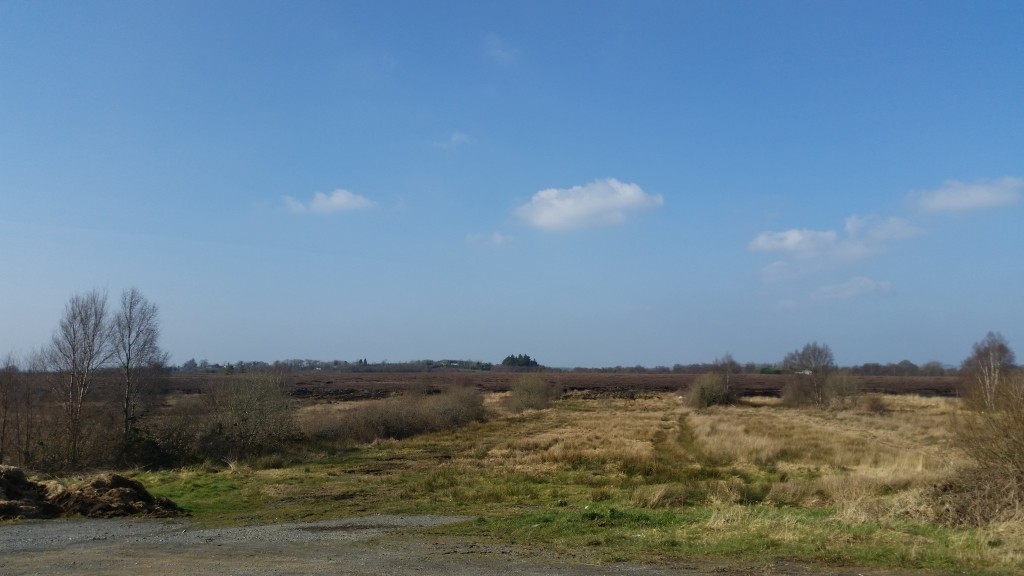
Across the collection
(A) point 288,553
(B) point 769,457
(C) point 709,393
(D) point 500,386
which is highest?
(A) point 288,553

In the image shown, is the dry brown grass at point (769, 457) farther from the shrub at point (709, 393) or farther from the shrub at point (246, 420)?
the shrub at point (709, 393)

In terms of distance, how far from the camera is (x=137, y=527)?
54.4 feet

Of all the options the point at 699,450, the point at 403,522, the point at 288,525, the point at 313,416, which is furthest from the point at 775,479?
the point at 313,416

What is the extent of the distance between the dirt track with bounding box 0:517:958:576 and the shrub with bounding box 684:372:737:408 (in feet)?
244

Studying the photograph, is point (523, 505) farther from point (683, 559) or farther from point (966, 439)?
point (966, 439)

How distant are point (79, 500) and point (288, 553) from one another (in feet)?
32.1

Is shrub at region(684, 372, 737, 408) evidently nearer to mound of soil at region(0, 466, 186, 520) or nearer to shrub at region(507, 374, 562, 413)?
shrub at region(507, 374, 562, 413)

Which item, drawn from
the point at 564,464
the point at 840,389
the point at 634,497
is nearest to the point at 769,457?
the point at 564,464

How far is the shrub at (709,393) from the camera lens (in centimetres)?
8638

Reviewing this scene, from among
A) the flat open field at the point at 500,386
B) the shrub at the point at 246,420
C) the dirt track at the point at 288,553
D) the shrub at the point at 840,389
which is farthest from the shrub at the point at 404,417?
the shrub at the point at 840,389

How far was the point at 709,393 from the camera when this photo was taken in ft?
285

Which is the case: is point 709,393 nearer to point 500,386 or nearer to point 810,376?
point 810,376

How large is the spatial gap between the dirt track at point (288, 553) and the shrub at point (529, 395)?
6501 cm

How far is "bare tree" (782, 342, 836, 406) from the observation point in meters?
83.7
